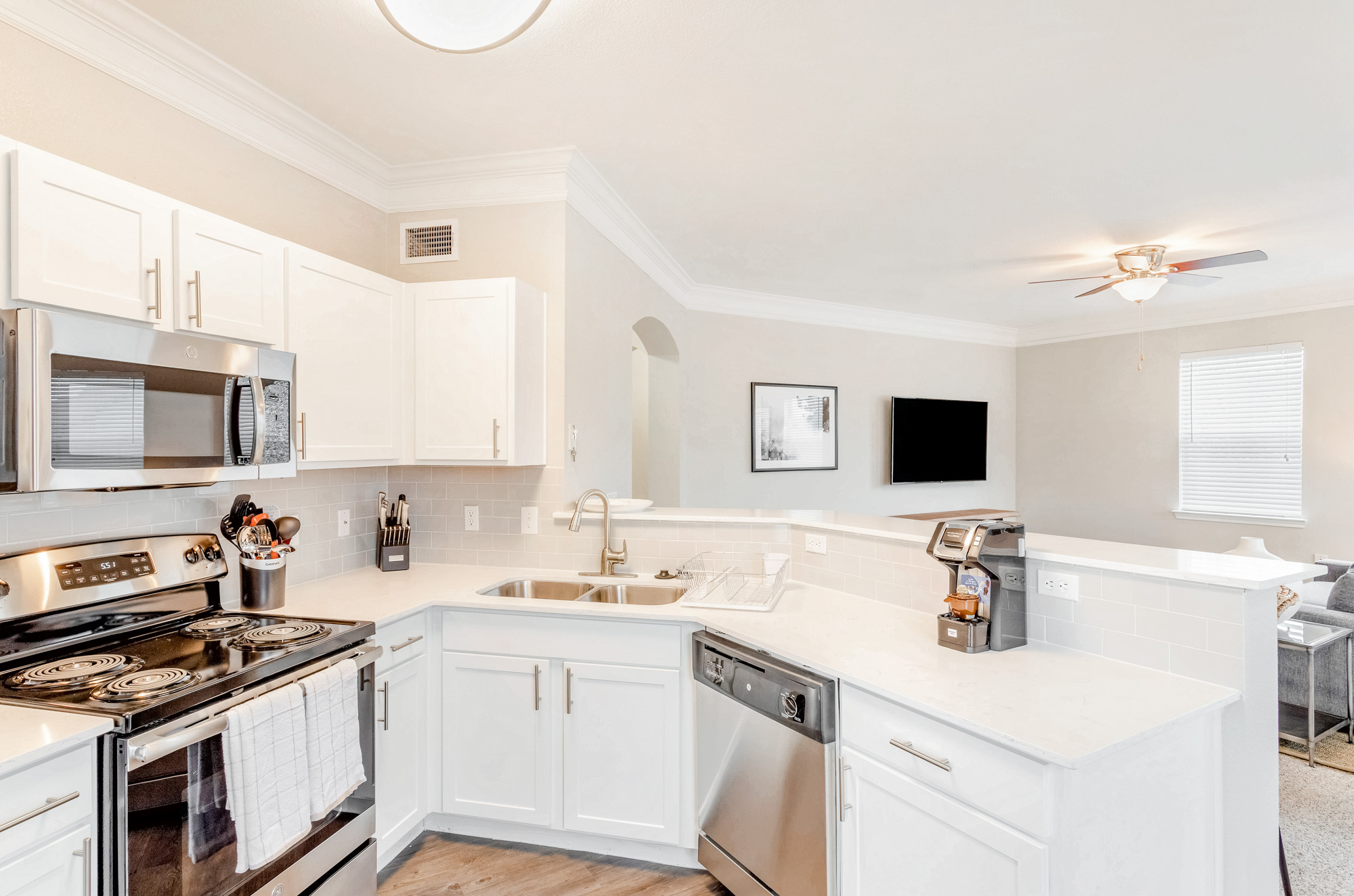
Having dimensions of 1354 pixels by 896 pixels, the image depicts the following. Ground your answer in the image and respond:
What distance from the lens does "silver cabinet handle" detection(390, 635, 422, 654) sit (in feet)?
7.30

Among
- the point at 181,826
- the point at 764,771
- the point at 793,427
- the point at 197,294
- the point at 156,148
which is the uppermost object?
the point at 156,148

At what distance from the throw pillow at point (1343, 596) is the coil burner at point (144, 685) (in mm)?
4906

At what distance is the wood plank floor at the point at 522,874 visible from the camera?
87.5 inches

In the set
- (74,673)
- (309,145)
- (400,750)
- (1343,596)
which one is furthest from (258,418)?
(1343,596)

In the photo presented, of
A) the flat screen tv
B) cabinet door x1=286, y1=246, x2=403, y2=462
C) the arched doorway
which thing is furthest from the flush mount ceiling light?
the flat screen tv

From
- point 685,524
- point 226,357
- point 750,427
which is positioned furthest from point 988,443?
point 226,357

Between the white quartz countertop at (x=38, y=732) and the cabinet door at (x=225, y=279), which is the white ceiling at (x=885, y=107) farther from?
the white quartz countertop at (x=38, y=732)

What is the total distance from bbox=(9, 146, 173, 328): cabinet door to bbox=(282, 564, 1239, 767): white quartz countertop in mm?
1084

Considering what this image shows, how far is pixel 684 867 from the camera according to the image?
235 centimetres

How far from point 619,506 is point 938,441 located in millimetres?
4496

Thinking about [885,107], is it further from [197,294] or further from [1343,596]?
[1343,596]

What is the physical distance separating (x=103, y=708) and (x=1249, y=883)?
8.52ft

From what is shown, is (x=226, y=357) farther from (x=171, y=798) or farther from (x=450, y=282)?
(x=171, y=798)

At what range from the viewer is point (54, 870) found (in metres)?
1.25
